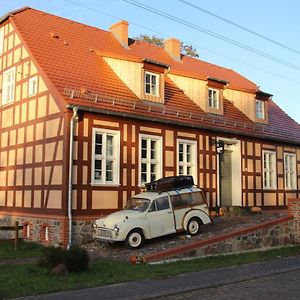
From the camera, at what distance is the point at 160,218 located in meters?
15.8

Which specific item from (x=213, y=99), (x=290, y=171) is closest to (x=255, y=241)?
(x=213, y=99)

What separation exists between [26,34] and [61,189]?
7.12 metres

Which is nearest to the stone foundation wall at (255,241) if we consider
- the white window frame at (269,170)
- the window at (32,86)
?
the white window frame at (269,170)

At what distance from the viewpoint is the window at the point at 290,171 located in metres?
25.4

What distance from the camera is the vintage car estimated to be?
1510cm

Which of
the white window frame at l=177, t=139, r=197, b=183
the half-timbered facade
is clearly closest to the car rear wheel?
the half-timbered facade

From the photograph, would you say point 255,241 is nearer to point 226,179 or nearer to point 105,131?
point 226,179

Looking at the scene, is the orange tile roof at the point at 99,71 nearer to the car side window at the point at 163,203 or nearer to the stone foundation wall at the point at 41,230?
the car side window at the point at 163,203

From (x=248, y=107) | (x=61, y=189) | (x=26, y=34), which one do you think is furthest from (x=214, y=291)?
(x=248, y=107)

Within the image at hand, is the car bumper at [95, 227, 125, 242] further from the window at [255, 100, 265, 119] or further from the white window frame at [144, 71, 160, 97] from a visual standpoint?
the window at [255, 100, 265, 119]

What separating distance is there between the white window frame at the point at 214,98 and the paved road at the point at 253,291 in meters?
13.3

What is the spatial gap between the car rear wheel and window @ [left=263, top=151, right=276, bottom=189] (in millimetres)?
10705

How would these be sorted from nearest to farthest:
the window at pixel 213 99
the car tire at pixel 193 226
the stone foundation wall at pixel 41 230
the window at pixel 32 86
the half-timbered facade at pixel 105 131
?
1. the stone foundation wall at pixel 41 230
2. the car tire at pixel 193 226
3. the half-timbered facade at pixel 105 131
4. the window at pixel 32 86
5. the window at pixel 213 99

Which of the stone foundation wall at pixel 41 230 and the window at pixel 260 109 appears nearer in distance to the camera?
the stone foundation wall at pixel 41 230
